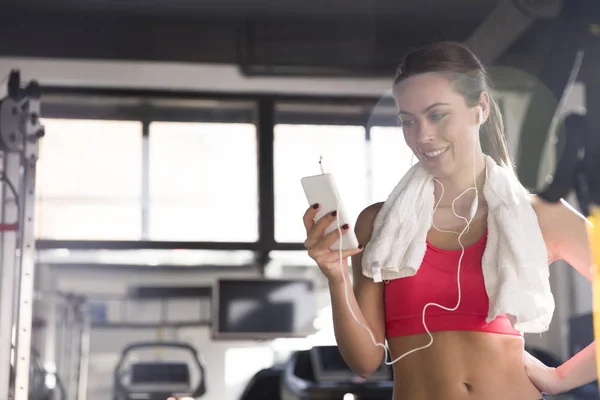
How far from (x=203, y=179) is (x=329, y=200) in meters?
4.28

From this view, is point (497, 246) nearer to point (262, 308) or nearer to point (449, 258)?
point (449, 258)

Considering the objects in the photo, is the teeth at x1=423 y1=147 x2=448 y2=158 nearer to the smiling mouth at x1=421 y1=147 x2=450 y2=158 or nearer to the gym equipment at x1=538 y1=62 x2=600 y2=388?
the smiling mouth at x1=421 y1=147 x2=450 y2=158

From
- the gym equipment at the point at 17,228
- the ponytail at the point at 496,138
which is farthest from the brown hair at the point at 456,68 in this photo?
the gym equipment at the point at 17,228

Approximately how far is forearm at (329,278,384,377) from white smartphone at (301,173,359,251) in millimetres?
60

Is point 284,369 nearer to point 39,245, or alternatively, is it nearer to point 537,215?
point 39,245

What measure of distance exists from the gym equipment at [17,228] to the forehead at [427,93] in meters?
2.07

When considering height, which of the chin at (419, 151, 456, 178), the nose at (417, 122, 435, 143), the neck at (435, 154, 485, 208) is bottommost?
the neck at (435, 154, 485, 208)

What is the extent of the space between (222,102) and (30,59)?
1.26 meters

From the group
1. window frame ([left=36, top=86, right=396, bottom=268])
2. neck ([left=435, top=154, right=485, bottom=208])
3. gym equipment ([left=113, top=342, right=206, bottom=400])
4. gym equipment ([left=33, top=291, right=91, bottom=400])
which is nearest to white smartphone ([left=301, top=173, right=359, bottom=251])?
neck ([left=435, top=154, right=485, bottom=208])

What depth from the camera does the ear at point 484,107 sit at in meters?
1.29

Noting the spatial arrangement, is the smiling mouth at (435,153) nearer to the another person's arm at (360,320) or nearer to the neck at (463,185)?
the neck at (463,185)

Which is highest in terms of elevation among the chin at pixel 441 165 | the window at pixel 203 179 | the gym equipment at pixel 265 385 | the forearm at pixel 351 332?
the window at pixel 203 179

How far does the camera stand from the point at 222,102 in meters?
5.34

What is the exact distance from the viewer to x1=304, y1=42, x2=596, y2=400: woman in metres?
1.18
